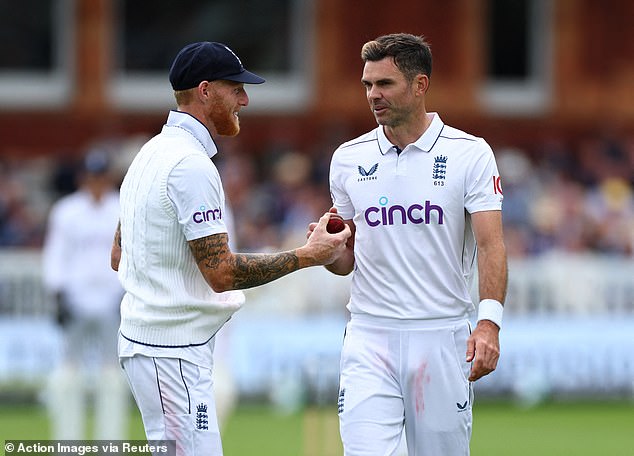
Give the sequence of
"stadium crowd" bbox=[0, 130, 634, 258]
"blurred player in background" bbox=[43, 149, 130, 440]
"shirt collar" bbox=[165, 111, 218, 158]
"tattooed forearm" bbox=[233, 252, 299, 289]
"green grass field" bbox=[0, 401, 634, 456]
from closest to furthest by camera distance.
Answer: "tattooed forearm" bbox=[233, 252, 299, 289] → "shirt collar" bbox=[165, 111, 218, 158] → "blurred player in background" bbox=[43, 149, 130, 440] → "green grass field" bbox=[0, 401, 634, 456] → "stadium crowd" bbox=[0, 130, 634, 258]

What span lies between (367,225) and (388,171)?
275mm

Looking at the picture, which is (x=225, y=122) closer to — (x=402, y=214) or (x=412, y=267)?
(x=402, y=214)

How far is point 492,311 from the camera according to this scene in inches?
264

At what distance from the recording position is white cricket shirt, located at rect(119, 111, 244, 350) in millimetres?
6367

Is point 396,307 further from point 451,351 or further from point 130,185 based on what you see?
point 130,185

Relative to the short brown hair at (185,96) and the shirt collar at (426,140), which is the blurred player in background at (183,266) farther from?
the shirt collar at (426,140)

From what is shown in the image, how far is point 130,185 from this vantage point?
259 inches

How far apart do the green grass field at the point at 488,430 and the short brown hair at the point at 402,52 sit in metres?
5.67

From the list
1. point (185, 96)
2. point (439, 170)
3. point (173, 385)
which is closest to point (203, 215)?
point (185, 96)

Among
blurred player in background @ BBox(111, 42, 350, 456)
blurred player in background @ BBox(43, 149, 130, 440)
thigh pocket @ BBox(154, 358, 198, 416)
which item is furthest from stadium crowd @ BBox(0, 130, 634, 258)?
thigh pocket @ BBox(154, 358, 198, 416)

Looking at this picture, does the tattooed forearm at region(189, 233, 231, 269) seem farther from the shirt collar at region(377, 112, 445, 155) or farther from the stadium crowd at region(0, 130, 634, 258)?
the stadium crowd at region(0, 130, 634, 258)

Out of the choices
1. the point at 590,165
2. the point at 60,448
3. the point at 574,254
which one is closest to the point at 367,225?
the point at 60,448

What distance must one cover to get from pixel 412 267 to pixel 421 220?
23 centimetres

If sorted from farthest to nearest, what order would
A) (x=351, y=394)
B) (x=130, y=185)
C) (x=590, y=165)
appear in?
1. (x=590, y=165)
2. (x=351, y=394)
3. (x=130, y=185)
